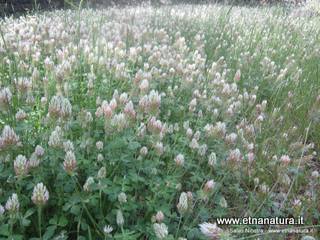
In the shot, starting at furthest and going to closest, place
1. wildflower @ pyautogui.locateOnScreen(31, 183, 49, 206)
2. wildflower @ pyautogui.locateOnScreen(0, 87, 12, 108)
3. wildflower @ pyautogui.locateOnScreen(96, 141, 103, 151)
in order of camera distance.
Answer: wildflower @ pyautogui.locateOnScreen(96, 141, 103, 151), wildflower @ pyautogui.locateOnScreen(0, 87, 12, 108), wildflower @ pyautogui.locateOnScreen(31, 183, 49, 206)

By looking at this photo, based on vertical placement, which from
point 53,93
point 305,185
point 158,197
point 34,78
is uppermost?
point 34,78

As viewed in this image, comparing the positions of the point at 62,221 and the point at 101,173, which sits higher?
the point at 101,173

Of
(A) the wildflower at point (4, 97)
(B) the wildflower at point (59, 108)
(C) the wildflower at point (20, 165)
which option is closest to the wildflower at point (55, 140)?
(B) the wildflower at point (59, 108)

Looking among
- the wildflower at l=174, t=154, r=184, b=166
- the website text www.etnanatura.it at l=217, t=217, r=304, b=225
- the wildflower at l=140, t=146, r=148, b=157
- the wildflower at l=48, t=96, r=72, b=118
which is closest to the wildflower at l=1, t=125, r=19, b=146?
the wildflower at l=48, t=96, r=72, b=118

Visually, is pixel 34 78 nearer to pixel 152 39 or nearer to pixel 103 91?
pixel 103 91

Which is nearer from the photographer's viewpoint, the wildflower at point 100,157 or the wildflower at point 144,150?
the wildflower at point 100,157

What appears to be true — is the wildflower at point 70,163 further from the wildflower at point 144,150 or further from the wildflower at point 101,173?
the wildflower at point 144,150

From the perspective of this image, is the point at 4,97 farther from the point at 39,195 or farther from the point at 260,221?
the point at 260,221

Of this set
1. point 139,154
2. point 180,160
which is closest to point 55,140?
point 139,154

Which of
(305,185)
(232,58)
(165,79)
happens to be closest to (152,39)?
(232,58)

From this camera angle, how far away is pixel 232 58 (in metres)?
4.77

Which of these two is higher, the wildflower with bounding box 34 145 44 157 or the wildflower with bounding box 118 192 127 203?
the wildflower with bounding box 34 145 44 157

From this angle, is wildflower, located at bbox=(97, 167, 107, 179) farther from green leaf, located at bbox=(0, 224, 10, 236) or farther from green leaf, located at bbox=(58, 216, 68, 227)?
green leaf, located at bbox=(0, 224, 10, 236)

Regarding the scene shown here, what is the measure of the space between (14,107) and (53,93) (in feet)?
1.98
